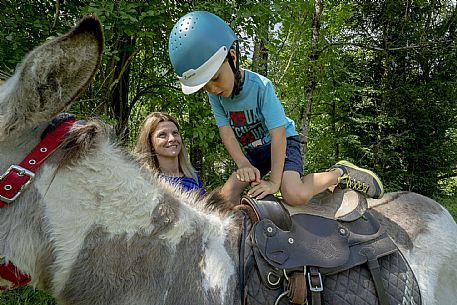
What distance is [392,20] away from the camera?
46.1 feet

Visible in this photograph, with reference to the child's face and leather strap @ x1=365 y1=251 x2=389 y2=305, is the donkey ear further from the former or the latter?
leather strap @ x1=365 y1=251 x2=389 y2=305

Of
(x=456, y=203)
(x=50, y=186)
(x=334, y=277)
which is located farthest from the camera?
(x=456, y=203)

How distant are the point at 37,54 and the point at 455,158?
1532cm

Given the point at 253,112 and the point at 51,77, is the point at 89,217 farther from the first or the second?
the point at 253,112

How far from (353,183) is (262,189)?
1.73ft

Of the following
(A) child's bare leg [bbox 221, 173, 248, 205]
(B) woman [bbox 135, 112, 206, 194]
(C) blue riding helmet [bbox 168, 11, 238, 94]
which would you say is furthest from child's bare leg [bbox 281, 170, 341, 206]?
(B) woman [bbox 135, 112, 206, 194]

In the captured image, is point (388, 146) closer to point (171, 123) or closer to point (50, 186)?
point (171, 123)

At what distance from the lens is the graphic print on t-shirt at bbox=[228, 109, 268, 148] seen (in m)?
2.56

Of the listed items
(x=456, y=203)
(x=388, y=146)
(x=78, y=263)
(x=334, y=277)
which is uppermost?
(x=78, y=263)

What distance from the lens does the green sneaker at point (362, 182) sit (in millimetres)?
2125

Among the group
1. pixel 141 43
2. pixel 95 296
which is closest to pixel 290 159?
pixel 95 296

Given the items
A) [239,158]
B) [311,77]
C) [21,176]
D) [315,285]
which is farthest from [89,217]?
[311,77]

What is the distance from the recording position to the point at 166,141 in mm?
3568

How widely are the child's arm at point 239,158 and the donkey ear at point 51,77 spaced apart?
1094 millimetres
